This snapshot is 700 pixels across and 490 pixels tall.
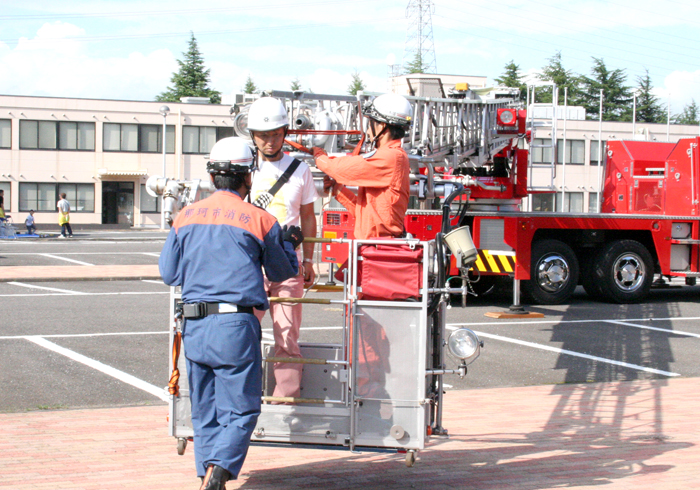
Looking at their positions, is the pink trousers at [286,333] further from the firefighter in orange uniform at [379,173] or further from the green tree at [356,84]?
the green tree at [356,84]

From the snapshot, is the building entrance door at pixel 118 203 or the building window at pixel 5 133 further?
the building entrance door at pixel 118 203

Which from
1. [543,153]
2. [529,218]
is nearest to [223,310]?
[529,218]

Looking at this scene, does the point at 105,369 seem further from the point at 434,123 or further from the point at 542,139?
the point at 542,139

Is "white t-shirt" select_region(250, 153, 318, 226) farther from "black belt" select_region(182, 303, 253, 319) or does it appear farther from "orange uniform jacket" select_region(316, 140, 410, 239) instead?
"black belt" select_region(182, 303, 253, 319)

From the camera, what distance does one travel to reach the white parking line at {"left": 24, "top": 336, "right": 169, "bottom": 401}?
7496 millimetres

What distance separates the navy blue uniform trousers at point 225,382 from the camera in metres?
4.21

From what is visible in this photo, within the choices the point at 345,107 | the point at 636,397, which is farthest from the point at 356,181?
the point at 345,107

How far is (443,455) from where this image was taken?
5703mm

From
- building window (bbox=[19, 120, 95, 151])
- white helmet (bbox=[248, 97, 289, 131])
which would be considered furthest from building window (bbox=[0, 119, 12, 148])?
white helmet (bbox=[248, 97, 289, 131])

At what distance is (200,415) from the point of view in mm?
4363

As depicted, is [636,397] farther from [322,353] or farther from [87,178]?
[87,178]

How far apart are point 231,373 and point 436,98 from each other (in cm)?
919

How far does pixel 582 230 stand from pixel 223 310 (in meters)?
11.4

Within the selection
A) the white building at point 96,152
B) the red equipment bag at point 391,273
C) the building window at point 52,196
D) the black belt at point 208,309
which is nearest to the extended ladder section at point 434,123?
the red equipment bag at point 391,273
